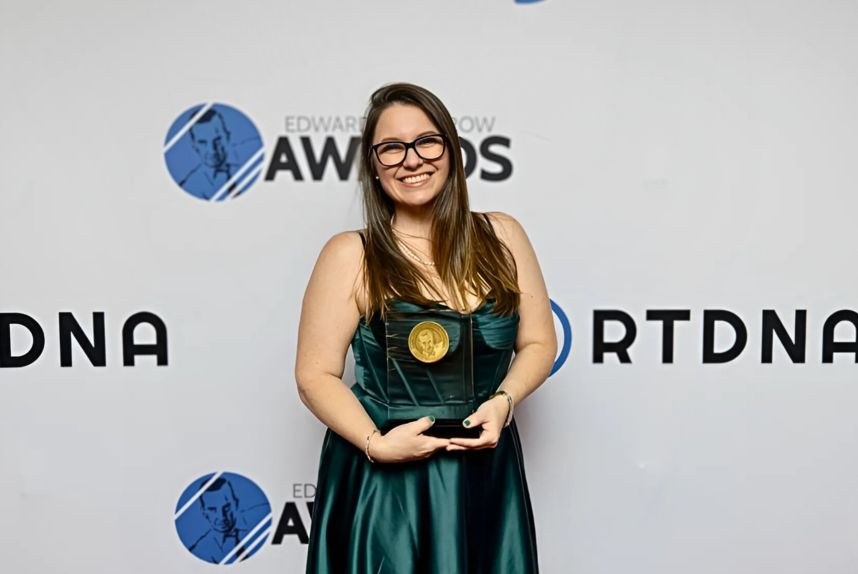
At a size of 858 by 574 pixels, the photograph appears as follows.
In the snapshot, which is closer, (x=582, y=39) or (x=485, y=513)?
(x=485, y=513)

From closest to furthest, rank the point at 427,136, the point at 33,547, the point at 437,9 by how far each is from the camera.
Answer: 1. the point at 427,136
2. the point at 437,9
3. the point at 33,547

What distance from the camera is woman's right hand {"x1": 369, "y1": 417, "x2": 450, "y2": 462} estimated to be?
1139mm

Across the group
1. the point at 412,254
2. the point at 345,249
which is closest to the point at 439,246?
the point at 412,254

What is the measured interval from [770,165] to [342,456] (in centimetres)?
111

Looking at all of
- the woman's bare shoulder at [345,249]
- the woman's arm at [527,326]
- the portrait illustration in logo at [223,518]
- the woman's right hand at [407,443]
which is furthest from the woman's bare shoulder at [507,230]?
the portrait illustration in logo at [223,518]

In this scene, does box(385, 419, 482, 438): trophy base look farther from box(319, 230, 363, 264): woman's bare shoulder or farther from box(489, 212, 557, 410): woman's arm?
box(319, 230, 363, 264): woman's bare shoulder

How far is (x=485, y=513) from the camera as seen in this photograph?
1.26m

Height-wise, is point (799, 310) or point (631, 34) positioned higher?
point (631, 34)

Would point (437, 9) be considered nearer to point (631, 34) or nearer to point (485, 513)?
point (631, 34)

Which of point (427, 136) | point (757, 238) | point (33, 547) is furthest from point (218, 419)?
point (757, 238)

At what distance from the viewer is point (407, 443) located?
1139 mm

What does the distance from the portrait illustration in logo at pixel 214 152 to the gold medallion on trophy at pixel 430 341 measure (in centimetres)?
67

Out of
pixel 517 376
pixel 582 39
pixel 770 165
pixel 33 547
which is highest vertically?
pixel 582 39

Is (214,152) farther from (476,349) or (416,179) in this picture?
(476,349)
